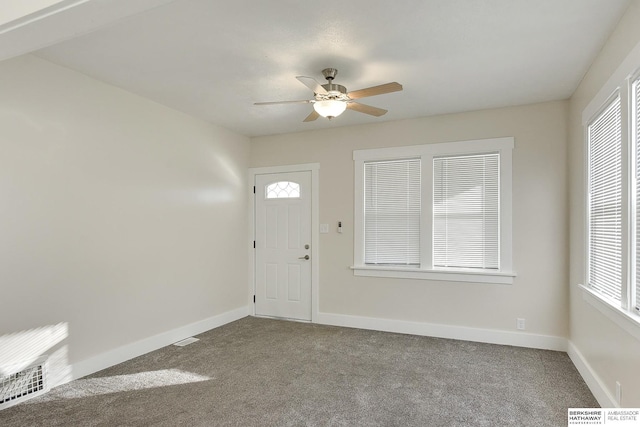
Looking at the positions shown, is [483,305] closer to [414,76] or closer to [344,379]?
[344,379]

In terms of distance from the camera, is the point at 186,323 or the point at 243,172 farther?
the point at 243,172

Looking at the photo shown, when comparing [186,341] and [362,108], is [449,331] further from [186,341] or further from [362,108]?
[186,341]

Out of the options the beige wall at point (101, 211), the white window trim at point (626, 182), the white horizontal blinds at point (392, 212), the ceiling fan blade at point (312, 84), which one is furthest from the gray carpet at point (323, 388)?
the ceiling fan blade at point (312, 84)

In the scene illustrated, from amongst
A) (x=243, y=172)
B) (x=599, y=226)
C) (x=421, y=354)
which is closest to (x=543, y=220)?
(x=599, y=226)

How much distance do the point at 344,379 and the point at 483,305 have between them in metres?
1.96

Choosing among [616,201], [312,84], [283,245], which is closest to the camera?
[616,201]

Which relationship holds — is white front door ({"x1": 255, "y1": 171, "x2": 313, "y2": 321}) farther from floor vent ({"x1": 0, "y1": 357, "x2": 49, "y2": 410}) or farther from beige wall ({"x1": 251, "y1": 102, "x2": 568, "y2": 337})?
floor vent ({"x1": 0, "y1": 357, "x2": 49, "y2": 410})

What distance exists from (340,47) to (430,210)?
2384mm

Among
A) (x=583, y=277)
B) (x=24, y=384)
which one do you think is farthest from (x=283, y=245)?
(x=583, y=277)

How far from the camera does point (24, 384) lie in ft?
9.12

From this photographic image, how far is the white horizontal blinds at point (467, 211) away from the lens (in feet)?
13.6

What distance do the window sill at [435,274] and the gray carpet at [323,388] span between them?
0.71 m

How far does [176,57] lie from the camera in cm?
289

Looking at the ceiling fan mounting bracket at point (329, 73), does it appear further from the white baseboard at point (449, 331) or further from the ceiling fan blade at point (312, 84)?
the white baseboard at point (449, 331)
